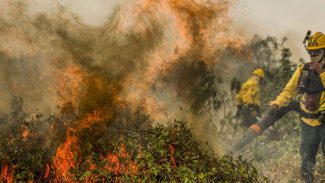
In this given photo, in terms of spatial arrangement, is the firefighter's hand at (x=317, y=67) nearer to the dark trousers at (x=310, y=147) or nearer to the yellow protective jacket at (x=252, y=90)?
the dark trousers at (x=310, y=147)

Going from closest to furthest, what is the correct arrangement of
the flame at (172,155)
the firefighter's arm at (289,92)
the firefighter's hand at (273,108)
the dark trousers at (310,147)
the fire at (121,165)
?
the fire at (121,165) → the dark trousers at (310,147) → the flame at (172,155) → the firefighter's arm at (289,92) → the firefighter's hand at (273,108)

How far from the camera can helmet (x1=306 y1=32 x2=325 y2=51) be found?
904 centimetres

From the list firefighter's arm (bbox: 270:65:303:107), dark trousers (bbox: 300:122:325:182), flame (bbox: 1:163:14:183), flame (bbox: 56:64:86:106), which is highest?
flame (bbox: 56:64:86:106)

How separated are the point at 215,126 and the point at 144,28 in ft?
9.53

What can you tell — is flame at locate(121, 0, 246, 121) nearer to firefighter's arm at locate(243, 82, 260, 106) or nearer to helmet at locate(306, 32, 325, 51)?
firefighter's arm at locate(243, 82, 260, 106)

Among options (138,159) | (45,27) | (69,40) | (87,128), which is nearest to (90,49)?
(69,40)

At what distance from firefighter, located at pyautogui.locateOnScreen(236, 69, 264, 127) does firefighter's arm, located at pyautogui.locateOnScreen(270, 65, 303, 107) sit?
0.42 metres

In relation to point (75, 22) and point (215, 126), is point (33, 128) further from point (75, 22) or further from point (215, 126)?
point (215, 126)

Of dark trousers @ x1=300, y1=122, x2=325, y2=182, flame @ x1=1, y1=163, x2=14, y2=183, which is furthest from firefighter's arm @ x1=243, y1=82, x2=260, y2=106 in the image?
flame @ x1=1, y1=163, x2=14, y2=183

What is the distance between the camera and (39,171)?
9.56 metres

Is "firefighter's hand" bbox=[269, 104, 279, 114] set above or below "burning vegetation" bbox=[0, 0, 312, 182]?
below

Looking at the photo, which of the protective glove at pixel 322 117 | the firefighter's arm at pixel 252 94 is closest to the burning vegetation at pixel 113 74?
the firefighter's arm at pixel 252 94

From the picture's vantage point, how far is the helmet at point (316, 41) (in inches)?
356

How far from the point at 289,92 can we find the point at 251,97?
2.90 feet
